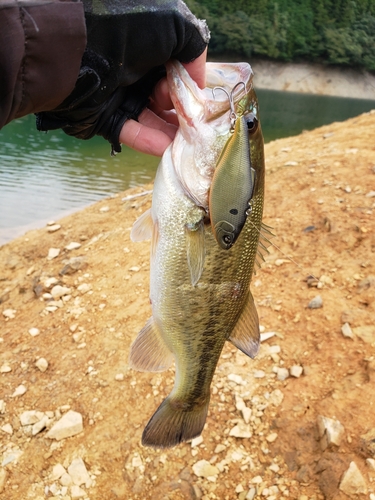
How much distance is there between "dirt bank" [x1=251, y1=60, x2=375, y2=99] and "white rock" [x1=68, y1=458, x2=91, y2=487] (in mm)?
59054

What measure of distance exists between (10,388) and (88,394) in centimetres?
70

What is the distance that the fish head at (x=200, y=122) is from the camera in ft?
7.29

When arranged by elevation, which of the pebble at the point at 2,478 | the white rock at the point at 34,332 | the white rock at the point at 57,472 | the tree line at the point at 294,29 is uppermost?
the white rock at the point at 57,472

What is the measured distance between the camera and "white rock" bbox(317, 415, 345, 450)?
298 cm

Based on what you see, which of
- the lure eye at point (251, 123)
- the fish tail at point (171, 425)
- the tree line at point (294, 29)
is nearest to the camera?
the lure eye at point (251, 123)

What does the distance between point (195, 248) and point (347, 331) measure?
1.96 m

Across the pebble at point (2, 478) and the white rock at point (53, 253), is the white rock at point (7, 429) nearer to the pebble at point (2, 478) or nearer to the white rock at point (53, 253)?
the pebble at point (2, 478)

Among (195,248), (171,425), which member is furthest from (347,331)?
(195,248)

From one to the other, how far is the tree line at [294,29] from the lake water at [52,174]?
4669cm

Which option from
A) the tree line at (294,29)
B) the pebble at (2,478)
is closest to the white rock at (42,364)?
the pebble at (2,478)

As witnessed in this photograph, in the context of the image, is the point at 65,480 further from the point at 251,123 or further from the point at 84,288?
the point at 251,123

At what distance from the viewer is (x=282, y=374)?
3.54 metres

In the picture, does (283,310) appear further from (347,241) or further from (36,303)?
(36,303)

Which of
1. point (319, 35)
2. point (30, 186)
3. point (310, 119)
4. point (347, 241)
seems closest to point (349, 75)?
point (319, 35)
